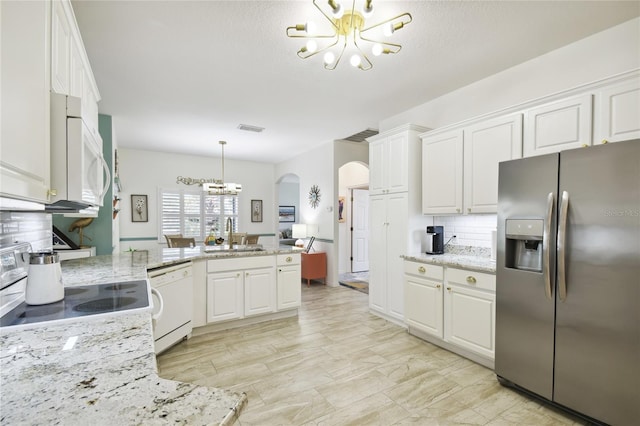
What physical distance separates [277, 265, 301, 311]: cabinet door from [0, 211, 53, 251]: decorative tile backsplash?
86.9 inches

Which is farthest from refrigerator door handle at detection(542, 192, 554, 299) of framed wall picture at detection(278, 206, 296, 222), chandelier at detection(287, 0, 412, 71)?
framed wall picture at detection(278, 206, 296, 222)

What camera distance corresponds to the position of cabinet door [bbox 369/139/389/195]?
3691 millimetres

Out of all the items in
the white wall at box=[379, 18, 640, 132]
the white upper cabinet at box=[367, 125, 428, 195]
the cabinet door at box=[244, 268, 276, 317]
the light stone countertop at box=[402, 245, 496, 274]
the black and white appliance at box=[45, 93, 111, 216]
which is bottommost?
the cabinet door at box=[244, 268, 276, 317]

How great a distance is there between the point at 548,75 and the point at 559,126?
626 millimetres

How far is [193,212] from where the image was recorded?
6.77m

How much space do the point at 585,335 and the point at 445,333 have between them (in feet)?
3.77

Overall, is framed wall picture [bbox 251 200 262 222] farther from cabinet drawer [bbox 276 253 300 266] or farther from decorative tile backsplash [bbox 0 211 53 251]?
decorative tile backsplash [bbox 0 211 53 251]

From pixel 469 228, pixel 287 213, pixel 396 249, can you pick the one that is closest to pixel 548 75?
pixel 469 228

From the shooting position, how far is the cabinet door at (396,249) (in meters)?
3.41

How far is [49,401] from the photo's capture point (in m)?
0.65

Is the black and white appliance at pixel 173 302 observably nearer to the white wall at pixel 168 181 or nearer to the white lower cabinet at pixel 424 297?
the white lower cabinet at pixel 424 297

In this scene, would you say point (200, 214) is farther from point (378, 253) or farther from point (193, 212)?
point (378, 253)

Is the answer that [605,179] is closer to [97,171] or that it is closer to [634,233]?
[634,233]

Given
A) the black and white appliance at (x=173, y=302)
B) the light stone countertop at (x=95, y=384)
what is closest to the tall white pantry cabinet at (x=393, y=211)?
the black and white appliance at (x=173, y=302)
